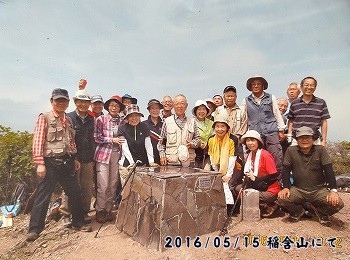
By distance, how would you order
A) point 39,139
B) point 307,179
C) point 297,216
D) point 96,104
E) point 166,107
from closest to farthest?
point 39,139 → point 307,179 → point 297,216 → point 96,104 → point 166,107

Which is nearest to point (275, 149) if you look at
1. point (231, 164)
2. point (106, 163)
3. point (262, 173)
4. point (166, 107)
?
point (262, 173)

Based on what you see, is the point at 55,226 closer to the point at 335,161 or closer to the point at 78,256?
the point at 78,256

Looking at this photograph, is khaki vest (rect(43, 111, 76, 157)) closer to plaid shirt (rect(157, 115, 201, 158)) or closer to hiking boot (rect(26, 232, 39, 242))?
hiking boot (rect(26, 232, 39, 242))

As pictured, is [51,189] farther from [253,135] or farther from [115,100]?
[253,135]

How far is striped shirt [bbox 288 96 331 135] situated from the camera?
492cm

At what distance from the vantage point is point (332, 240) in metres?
3.97

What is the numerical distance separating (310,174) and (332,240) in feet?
3.58

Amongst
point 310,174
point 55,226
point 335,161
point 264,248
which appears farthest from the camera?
point 335,161

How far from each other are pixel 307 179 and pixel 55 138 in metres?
4.64

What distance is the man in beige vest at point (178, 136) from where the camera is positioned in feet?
17.2

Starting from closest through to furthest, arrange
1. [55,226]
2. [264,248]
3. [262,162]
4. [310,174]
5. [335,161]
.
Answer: [264,248] < [310,174] < [262,162] < [55,226] < [335,161]

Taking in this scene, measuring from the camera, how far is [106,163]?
16.6 ft

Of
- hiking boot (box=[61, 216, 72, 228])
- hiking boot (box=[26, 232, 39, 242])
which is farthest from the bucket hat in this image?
hiking boot (box=[26, 232, 39, 242])

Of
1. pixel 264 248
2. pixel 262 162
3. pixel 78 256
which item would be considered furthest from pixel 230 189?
pixel 78 256
